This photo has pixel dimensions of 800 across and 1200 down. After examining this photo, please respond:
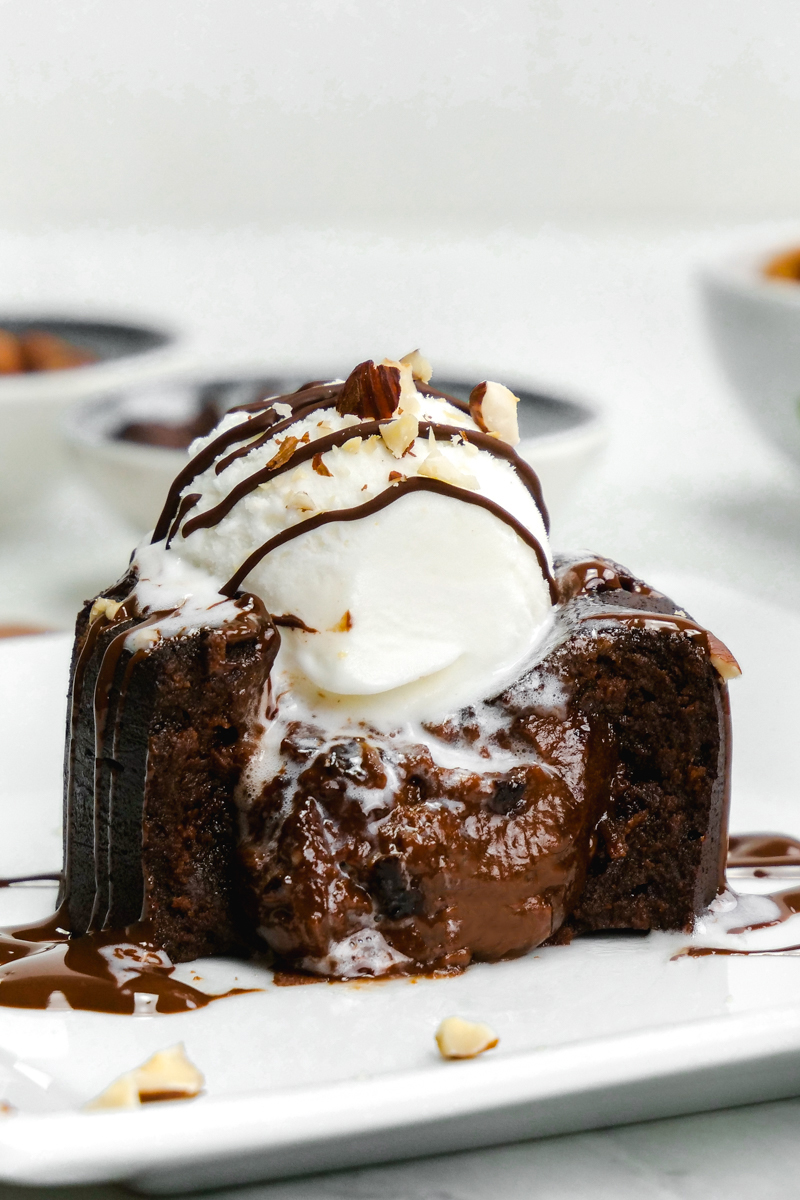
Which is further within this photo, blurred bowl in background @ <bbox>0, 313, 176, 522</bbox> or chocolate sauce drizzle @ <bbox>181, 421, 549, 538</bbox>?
blurred bowl in background @ <bbox>0, 313, 176, 522</bbox>

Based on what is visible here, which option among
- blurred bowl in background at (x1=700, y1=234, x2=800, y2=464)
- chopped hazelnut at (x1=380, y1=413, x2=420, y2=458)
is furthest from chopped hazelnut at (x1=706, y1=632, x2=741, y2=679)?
blurred bowl in background at (x1=700, y1=234, x2=800, y2=464)

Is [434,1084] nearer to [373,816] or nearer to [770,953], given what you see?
[373,816]

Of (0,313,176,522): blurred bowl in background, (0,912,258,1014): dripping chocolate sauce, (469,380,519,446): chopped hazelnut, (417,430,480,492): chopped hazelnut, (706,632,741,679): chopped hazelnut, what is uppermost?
(0,313,176,522): blurred bowl in background

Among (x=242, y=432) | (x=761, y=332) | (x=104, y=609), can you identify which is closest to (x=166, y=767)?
(x=104, y=609)

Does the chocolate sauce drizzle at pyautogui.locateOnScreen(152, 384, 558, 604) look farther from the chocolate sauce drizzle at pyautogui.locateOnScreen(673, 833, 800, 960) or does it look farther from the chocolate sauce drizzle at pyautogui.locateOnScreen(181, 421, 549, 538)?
the chocolate sauce drizzle at pyautogui.locateOnScreen(673, 833, 800, 960)

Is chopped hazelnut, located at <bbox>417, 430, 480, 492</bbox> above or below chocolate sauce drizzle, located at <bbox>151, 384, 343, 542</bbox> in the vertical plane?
below

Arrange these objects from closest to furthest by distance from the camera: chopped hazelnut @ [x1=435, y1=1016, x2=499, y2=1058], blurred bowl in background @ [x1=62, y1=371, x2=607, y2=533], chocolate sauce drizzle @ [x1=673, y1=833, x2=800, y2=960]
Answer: chopped hazelnut @ [x1=435, y1=1016, x2=499, y2=1058]
chocolate sauce drizzle @ [x1=673, y1=833, x2=800, y2=960]
blurred bowl in background @ [x1=62, y1=371, x2=607, y2=533]
